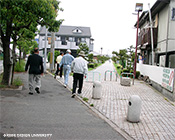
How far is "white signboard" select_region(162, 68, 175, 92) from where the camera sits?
9.36 m

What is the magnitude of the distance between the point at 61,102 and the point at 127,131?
3035mm

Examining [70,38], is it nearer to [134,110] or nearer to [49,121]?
[134,110]

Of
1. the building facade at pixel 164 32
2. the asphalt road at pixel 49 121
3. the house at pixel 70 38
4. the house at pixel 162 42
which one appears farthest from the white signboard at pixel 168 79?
the house at pixel 70 38

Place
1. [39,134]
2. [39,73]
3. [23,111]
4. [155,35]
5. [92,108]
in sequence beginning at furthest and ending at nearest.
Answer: [155,35]
[39,73]
[92,108]
[23,111]
[39,134]

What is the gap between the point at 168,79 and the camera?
10.0m

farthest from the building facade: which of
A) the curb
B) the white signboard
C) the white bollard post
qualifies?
the white bollard post

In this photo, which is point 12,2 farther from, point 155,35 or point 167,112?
point 155,35

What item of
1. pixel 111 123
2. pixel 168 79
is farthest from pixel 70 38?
pixel 111 123

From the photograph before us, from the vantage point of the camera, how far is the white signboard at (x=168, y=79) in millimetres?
9359

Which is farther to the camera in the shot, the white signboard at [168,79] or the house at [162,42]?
the house at [162,42]

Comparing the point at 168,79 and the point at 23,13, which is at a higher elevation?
the point at 23,13

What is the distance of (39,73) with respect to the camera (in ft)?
25.9

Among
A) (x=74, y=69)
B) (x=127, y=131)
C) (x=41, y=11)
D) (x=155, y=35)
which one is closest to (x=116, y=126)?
(x=127, y=131)

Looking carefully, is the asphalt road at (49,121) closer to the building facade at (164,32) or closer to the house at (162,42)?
the house at (162,42)
